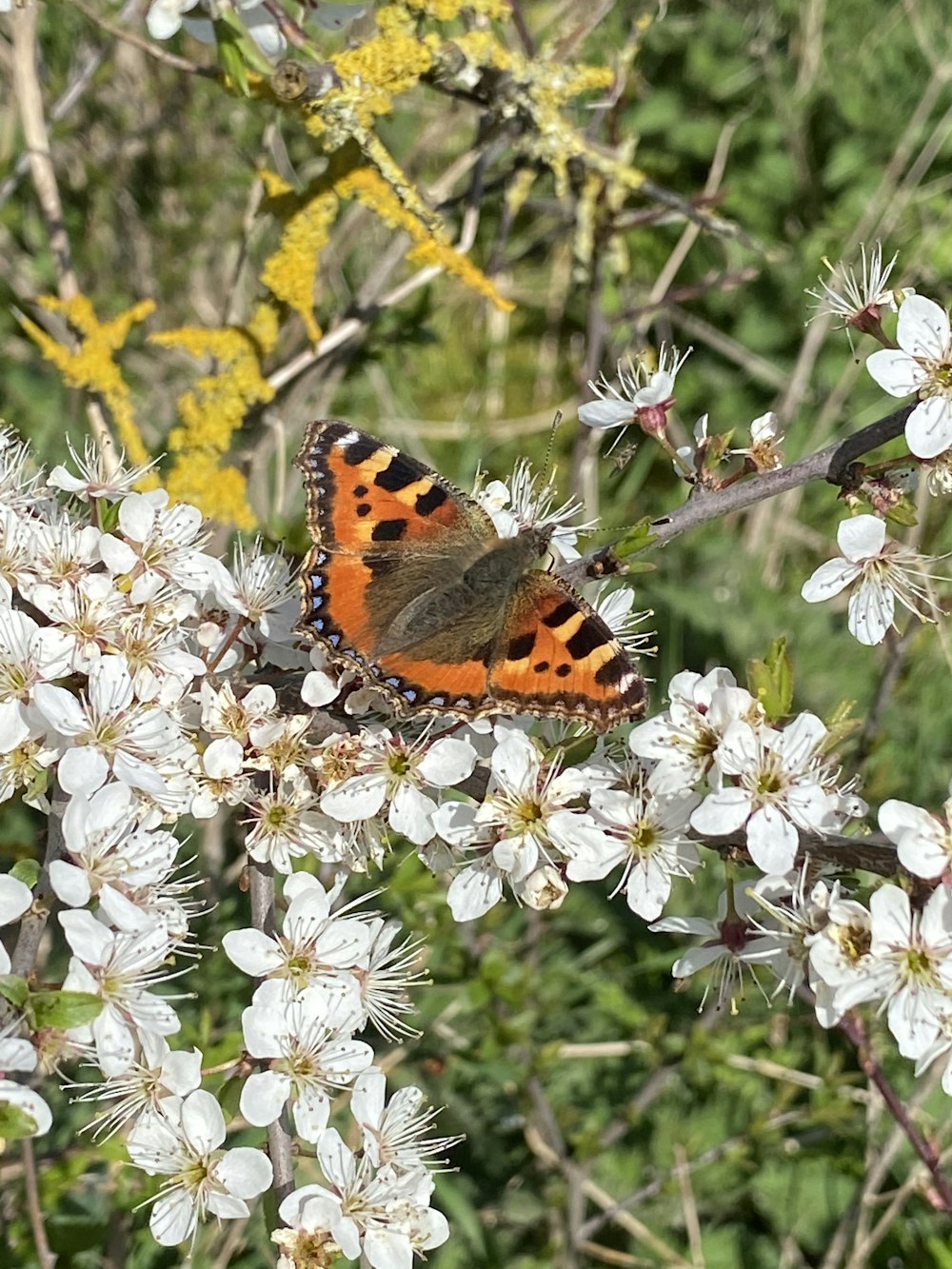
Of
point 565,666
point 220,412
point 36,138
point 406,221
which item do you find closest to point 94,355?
point 220,412

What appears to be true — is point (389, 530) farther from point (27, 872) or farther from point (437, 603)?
point (27, 872)

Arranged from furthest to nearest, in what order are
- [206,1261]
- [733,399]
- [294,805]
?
[733,399] < [206,1261] < [294,805]

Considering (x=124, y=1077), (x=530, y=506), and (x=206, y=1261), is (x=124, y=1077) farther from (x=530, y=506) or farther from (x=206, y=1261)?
(x=206, y=1261)

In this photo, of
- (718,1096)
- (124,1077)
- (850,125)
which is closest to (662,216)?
(850,125)

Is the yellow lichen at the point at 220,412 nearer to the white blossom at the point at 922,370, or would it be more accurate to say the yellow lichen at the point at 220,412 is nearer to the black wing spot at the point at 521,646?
the black wing spot at the point at 521,646

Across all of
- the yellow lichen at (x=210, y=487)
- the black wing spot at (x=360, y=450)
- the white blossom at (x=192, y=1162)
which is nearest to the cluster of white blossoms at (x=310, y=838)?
the white blossom at (x=192, y=1162)
